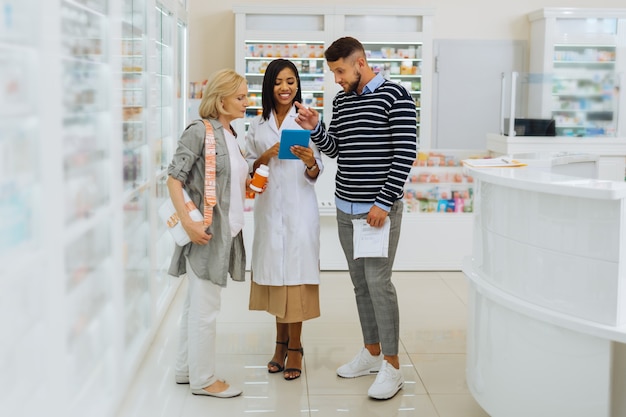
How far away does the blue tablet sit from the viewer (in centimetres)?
380

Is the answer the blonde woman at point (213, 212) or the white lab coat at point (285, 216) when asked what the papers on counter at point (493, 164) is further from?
the blonde woman at point (213, 212)

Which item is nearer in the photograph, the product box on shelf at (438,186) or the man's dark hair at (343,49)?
the man's dark hair at (343,49)

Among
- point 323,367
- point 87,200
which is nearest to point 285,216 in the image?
point 323,367

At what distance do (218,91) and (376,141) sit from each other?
2.65 ft

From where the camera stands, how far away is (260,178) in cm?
389

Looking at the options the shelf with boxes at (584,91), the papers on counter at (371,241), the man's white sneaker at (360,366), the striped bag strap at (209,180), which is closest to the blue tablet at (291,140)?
the striped bag strap at (209,180)

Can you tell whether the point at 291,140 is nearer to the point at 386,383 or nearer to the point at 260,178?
the point at 260,178

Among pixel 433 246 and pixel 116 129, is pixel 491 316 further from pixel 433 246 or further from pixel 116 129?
pixel 433 246

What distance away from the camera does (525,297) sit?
314 centimetres

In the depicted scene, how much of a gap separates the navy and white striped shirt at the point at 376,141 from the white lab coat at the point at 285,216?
21cm

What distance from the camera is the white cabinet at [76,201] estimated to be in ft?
7.47

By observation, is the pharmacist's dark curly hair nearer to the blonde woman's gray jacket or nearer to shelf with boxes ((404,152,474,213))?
the blonde woman's gray jacket

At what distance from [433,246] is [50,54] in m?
4.97

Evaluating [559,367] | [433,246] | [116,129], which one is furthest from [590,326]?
[433,246]
